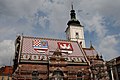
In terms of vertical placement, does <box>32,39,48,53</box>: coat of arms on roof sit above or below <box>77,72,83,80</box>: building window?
above

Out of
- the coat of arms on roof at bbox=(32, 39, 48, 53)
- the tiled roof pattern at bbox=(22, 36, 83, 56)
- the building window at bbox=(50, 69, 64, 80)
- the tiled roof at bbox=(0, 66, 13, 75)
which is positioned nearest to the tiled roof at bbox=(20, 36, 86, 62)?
the tiled roof pattern at bbox=(22, 36, 83, 56)

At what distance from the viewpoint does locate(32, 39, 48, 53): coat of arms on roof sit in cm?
4184

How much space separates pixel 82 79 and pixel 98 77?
4431 mm

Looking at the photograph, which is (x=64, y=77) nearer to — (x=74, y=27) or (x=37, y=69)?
(x=37, y=69)

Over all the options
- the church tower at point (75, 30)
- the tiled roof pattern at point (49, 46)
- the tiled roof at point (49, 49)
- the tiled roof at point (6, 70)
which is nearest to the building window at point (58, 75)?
the tiled roof at point (49, 49)

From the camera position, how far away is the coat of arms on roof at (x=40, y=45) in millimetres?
41844

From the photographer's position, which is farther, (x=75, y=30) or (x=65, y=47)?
(x=75, y=30)

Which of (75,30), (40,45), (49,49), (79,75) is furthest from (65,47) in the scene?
(75,30)

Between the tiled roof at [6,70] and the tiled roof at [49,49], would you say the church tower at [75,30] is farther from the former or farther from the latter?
the tiled roof at [6,70]

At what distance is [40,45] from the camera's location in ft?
141

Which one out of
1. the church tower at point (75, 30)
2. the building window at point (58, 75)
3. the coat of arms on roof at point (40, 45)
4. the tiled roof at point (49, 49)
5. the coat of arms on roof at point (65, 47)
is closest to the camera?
the building window at point (58, 75)

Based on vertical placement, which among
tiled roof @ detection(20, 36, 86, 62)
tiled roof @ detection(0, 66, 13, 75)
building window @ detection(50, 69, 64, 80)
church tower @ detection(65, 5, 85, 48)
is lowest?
building window @ detection(50, 69, 64, 80)

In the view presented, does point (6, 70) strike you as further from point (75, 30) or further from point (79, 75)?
point (79, 75)

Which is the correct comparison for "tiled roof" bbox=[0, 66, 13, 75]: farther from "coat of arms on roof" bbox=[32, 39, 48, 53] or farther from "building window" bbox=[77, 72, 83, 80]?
"building window" bbox=[77, 72, 83, 80]
